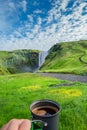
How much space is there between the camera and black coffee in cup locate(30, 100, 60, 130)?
8892 millimetres

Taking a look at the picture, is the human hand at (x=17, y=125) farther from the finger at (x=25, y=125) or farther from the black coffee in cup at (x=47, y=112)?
the black coffee in cup at (x=47, y=112)

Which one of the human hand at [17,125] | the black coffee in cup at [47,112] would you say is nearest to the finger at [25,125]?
the human hand at [17,125]

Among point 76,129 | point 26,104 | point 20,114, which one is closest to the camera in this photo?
point 76,129

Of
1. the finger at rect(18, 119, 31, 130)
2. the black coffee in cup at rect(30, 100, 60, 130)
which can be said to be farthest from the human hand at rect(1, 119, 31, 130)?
the black coffee in cup at rect(30, 100, 60, 130)

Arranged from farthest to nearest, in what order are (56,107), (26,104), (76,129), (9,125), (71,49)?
1. (71,49)
2. (26,104)
3. (76,129)
4. (56,107)
5. (9,125)

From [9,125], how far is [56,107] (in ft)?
11.6

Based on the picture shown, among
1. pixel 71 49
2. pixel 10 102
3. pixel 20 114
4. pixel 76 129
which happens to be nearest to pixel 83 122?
pixel 76 129

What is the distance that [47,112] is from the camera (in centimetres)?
970

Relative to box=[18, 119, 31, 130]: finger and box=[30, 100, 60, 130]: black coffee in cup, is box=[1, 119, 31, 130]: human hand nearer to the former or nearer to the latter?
box=[18, 119, 31, 130]: finger

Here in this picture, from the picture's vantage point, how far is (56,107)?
9.77 meters

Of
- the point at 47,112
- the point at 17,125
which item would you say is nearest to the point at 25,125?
the point at 17,125

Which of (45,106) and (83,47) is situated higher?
(45,106)

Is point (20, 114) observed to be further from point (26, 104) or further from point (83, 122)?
point (83, 122)

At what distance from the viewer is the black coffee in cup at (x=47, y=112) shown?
8892 millimetres
